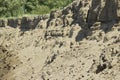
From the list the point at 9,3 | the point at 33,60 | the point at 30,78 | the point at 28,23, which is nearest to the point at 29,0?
the point at 9,3

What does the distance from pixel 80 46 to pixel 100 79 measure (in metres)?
4.83

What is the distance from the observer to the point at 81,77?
18.7 m

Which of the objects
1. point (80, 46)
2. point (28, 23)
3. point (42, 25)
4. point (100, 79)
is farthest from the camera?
point (28, 23)

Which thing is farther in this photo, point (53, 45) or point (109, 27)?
point (53, 45)

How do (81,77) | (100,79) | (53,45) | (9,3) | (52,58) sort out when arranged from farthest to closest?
(9,3) → (53,45) → (52,58) → (81,77) → (100,79)

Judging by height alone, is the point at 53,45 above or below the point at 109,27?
below

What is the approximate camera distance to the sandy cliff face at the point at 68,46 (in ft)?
61.2

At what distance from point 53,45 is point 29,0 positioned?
2304 cm

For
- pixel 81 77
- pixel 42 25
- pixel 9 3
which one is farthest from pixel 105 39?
pixel 9 3

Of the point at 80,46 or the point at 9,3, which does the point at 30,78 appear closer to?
the point at 80,46

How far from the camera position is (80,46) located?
21.8 meters

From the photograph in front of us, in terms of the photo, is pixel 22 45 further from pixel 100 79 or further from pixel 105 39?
pixel 100 79

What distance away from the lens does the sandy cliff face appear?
18656 mm

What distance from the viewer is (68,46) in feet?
76.2
